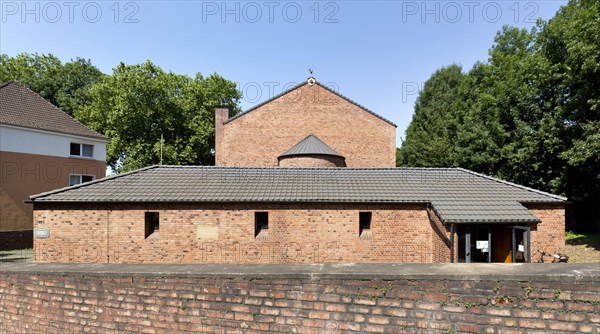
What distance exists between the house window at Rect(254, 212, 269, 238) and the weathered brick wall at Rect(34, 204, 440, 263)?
0.25m

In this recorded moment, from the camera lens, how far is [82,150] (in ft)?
66.9

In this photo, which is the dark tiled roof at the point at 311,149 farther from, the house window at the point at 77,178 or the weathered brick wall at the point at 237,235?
the house window at the point at 77,178

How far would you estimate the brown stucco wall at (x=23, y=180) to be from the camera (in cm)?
1638

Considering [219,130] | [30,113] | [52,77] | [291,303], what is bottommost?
[291,303]

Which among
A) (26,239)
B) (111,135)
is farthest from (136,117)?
(26,239)

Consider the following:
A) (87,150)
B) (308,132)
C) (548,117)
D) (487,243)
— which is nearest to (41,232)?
(87,150)

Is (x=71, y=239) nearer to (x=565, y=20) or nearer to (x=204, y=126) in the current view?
(x=204, y=126)

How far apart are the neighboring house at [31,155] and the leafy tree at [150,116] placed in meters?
8.70

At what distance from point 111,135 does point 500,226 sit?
101 feet

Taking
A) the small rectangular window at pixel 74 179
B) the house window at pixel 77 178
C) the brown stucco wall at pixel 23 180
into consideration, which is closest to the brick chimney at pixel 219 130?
the house window at pixel 77 178

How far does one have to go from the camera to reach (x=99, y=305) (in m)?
3.92

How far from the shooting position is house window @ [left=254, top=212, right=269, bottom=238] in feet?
37.7

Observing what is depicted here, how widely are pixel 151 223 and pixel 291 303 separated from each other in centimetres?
970

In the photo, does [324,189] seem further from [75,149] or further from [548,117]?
[75,149]
